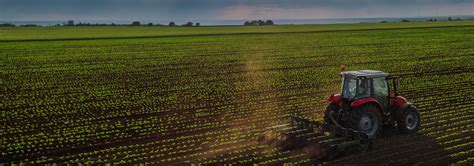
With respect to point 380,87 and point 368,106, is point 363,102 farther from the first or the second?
point 380,87

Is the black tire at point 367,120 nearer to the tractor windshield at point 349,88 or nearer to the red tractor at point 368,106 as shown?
the red tractor at point 368,106

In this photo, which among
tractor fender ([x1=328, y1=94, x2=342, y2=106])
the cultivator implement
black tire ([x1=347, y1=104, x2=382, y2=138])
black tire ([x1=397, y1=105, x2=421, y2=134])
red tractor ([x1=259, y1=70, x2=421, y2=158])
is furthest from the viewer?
black tire ([x1=397, y1=105, x2=421, y2=134])

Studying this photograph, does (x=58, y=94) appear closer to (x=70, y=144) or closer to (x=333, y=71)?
(x=70, y=144)

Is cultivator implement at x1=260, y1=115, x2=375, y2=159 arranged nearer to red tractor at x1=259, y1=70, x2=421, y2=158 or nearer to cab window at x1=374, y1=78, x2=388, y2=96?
red tractor at x1=259, y1=70, x2=421, y2=158

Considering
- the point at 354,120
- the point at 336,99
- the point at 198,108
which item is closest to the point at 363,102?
the point at 354,120

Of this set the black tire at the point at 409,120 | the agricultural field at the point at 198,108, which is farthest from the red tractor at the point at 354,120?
the agricultural field at the point at 198,108

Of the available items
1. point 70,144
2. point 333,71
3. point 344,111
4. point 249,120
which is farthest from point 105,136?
point 333,71

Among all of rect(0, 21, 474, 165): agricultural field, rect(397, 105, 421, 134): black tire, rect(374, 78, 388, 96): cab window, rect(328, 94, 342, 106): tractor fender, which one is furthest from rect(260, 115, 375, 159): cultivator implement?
rect(397, 105, 421, 134): black tire
